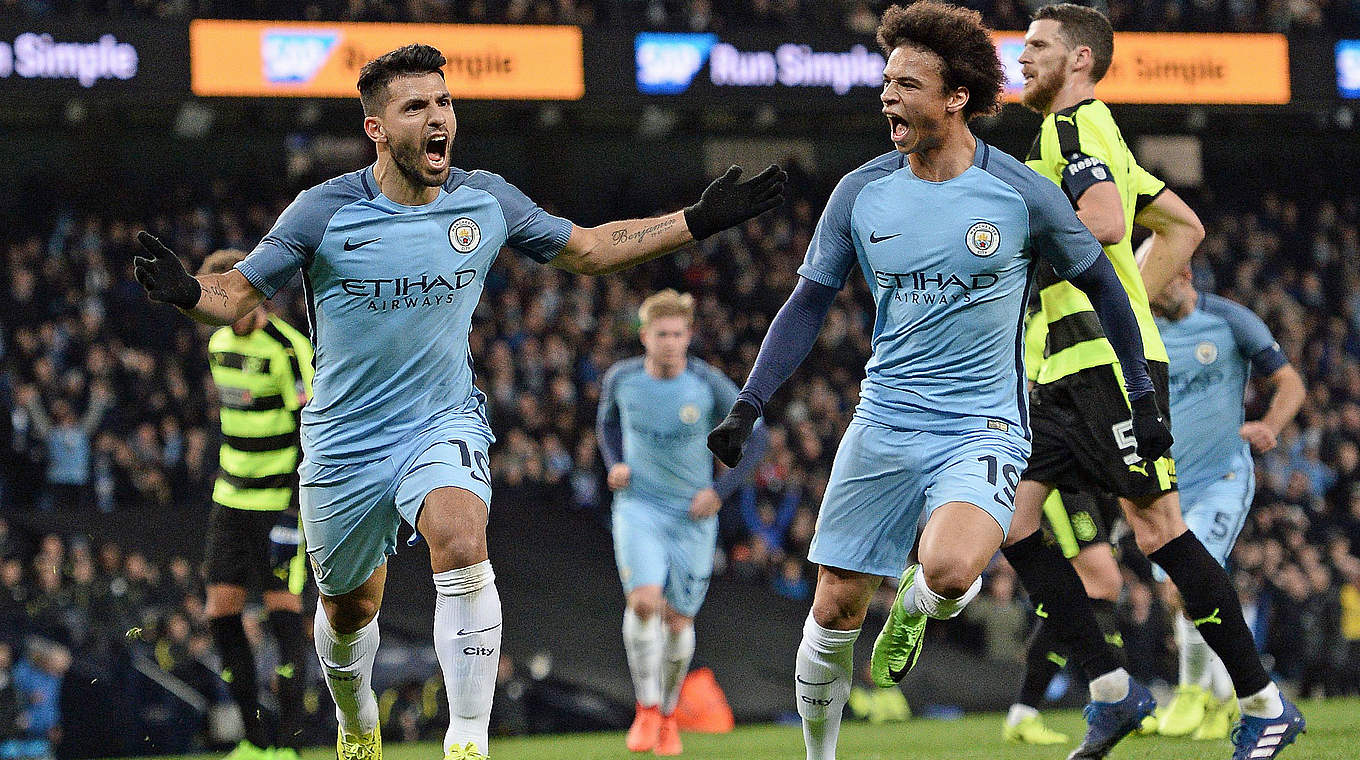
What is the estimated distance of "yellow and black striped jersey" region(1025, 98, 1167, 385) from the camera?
234 inches

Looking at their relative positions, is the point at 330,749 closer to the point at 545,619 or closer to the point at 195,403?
the point at 545,619

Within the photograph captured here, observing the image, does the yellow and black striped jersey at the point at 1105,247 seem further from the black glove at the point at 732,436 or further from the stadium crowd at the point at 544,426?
the stadium crowd at the point at 544,426

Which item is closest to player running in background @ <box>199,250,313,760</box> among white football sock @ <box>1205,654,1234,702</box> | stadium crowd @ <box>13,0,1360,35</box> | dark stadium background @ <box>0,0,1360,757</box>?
dark stadium background @ <box>0,0,1360,757</box>

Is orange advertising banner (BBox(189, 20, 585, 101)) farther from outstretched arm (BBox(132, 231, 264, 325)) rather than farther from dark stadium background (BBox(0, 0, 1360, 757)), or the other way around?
outstretched arm (BBox(132, 231, 264, 325))

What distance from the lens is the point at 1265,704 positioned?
573cm

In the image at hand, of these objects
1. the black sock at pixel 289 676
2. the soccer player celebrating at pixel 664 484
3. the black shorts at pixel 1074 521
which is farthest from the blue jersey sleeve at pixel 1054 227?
the black sock at pixel 289 676

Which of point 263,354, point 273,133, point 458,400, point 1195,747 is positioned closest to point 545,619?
point 263,354

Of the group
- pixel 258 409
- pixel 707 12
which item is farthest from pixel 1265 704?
pixel 707 12

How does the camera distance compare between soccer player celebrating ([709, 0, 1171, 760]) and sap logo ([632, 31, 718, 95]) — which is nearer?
soccer player celebrating ([709, 0, 1171, 760])

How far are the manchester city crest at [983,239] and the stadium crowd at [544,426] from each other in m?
7.48

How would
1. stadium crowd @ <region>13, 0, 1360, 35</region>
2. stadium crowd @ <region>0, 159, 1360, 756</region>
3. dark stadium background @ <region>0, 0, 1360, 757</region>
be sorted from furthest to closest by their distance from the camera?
stadium crowd @ <region>13, 0, 1360, 35</region> < dark stadium background @ <region>0, 0, 1360, 757</region> < stadium crowd @ <region>0, 159, 1360, 756</region>

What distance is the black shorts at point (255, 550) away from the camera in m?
8.43

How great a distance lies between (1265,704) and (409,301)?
332 centimetres

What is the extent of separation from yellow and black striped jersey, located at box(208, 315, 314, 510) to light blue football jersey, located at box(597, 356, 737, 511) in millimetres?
2149
